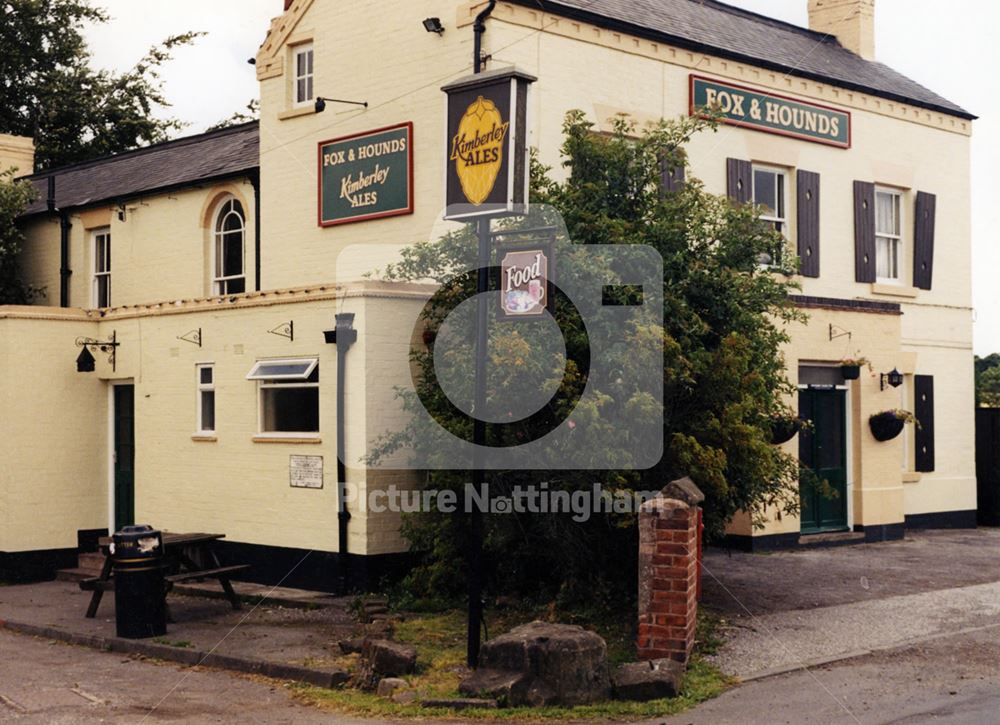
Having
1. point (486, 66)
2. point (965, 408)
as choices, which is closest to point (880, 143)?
point (965, 408)

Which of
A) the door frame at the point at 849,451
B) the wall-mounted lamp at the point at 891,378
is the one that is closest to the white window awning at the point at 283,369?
the door frame at the point at 849,451

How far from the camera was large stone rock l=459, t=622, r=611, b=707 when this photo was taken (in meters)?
9.47

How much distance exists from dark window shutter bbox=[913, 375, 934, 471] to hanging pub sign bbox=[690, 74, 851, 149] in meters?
4.50

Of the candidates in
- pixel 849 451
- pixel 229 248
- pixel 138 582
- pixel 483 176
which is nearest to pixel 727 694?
pixel 483 176

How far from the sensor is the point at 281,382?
1539cm

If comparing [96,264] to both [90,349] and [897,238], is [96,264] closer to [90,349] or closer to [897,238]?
[90,349]

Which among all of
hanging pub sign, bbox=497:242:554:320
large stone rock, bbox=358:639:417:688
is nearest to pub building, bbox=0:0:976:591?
large stone rock, bbox=358:639:417:688

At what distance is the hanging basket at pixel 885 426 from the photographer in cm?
1859

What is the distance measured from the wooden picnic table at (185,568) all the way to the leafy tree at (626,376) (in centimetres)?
216

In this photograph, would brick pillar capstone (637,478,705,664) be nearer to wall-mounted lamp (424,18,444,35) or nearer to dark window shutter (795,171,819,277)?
wall-mounted lamp (424,18,444,35)

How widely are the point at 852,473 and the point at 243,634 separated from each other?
1042 cm

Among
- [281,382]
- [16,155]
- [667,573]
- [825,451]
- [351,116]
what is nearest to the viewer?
[667,573]

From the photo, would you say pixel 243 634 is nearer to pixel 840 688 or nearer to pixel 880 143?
pixel 840 688

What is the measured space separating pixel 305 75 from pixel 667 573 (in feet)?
37.8
